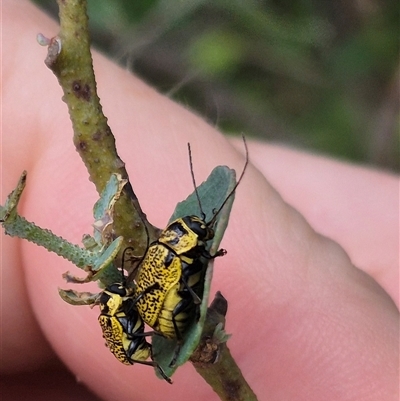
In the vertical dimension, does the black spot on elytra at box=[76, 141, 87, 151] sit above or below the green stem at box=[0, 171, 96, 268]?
above

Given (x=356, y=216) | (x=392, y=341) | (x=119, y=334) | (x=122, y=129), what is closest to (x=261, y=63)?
(x=356, y=216)

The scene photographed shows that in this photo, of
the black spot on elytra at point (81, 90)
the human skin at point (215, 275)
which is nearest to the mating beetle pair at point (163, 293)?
the black spot on elytra at point (81, 90)

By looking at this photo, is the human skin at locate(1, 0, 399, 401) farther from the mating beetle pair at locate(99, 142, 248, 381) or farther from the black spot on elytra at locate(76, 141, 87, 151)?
the black spot on elytra at locate(76, 141, 87, 151)

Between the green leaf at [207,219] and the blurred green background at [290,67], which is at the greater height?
the blurred green background at [290,67]

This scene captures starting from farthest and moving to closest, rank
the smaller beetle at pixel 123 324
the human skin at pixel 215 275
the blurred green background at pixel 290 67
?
the blurred green background at pixel 290 67
the human skin at pixel 215 275
the smaller beetle at pixel 123 324

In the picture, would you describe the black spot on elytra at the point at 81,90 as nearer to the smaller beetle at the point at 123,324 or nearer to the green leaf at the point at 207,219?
the green leaf at the point at 207,219

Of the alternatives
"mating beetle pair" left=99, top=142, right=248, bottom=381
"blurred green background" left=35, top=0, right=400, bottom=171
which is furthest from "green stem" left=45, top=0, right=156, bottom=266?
"blurred green background" left=35, top=0, right=400, bottom=171
